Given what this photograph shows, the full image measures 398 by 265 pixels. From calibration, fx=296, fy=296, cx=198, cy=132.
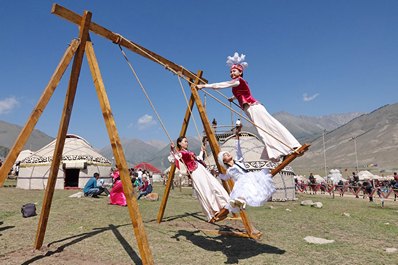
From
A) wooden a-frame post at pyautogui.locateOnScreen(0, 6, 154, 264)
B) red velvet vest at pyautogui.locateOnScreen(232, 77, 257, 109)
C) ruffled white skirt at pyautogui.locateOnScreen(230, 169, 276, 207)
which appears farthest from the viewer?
red velvet vest at pyautogui.locateOnScreen(232, 77, 257, 109)

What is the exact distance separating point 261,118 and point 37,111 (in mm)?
4526

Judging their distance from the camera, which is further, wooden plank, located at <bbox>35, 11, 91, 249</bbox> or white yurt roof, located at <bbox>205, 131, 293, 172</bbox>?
white yurt roof, located at <bbox>205, 131, 293, 172</bbox>

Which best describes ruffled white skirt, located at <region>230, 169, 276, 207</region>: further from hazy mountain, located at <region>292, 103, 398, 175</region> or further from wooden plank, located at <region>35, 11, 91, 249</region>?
hazy mountain, located at <region>292, 103, 398, 175</region>

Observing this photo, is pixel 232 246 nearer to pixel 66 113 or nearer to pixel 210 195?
pixel 210 195

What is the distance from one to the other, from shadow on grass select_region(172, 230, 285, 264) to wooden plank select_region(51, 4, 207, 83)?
4564 mm

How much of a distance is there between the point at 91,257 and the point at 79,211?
582 cm

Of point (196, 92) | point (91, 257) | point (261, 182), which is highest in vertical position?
point (196, 92)

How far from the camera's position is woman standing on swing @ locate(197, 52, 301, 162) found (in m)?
6.11

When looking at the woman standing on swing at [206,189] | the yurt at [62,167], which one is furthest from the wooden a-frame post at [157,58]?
the yurt at [62,167]

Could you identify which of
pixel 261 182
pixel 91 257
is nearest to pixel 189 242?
pixel 91 257

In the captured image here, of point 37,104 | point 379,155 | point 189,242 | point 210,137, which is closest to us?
point 37,104

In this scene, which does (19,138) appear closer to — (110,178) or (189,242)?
(189,242)

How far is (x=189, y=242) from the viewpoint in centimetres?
721

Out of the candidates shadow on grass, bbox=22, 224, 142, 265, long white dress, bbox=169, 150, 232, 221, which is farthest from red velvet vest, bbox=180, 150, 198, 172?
shadow on grass, bbox=22, 224, 142, 265
